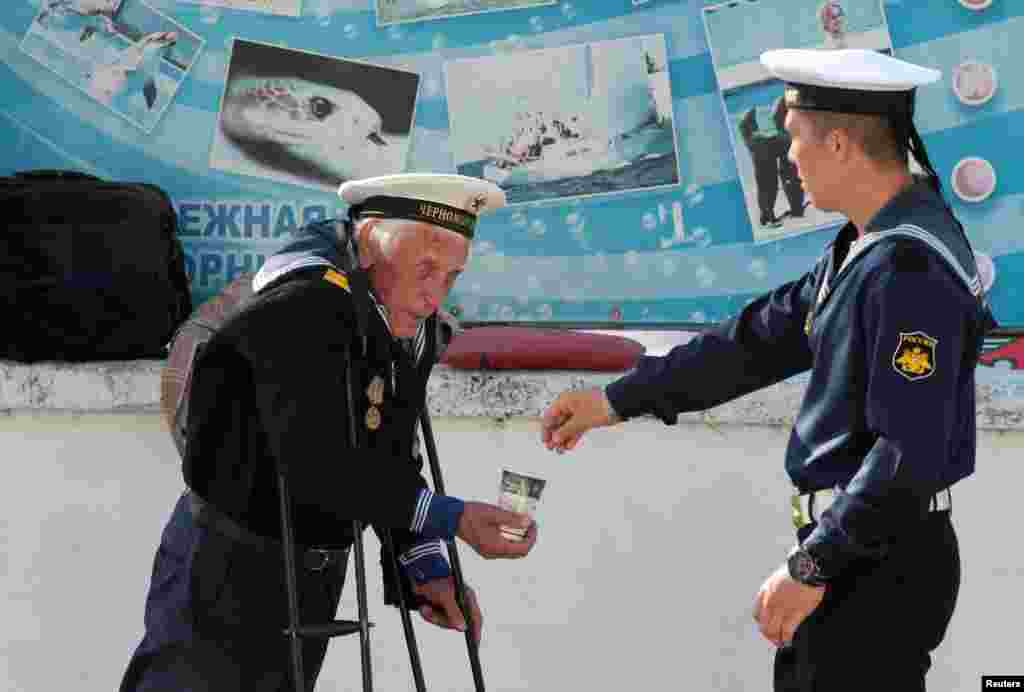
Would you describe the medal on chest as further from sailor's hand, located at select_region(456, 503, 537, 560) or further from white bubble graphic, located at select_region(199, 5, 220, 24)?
white bubble graphic, located at select_region(199, 5, 220, 24)

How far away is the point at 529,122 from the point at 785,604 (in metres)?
2.99

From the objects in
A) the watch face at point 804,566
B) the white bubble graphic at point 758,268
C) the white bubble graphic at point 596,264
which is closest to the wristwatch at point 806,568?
the watch face at point 804,566

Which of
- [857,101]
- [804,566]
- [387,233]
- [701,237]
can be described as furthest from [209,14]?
[804,566]

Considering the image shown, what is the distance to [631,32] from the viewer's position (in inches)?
235

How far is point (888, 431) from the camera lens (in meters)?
3.28

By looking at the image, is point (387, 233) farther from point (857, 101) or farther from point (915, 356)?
point (915, 356)

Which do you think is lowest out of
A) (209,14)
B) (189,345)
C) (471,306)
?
(471,306)

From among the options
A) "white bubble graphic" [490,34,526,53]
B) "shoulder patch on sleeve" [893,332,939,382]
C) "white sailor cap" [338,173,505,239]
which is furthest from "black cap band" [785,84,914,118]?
"white bubble graphic" [490,34,526,53]

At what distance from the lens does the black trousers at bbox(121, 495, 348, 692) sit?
378cm

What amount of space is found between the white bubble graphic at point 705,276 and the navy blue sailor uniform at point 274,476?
2.07 meters

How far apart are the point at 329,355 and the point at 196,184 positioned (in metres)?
2.79

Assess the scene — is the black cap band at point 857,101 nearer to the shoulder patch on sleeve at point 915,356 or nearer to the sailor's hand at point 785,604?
the shoulder patch on sleeve at point 915,356

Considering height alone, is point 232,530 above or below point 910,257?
below

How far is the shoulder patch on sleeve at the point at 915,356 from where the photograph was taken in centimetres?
328
